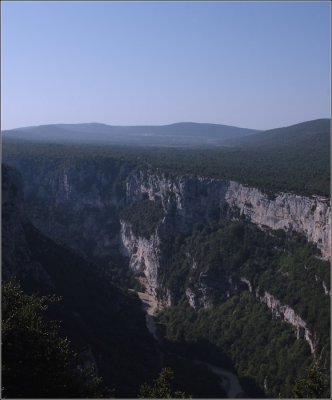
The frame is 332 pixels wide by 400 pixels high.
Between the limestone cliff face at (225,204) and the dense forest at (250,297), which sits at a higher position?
the limestone cliff face at (225,204)

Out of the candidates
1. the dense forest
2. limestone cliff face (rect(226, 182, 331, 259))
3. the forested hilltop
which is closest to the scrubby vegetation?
the forested hilltop

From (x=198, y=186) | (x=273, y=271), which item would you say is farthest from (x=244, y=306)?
(x=198, y=186)

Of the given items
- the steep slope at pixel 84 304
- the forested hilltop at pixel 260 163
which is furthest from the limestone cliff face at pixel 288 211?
the steep slope at pixel 84 304

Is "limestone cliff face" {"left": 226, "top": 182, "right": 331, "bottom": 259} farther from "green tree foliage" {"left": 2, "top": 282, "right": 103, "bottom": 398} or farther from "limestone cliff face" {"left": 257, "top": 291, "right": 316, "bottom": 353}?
"green tree foliage" {"left": 2, "top": 282, "right": 103, "bottom": 398}

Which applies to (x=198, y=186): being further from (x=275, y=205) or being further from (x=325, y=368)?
(x=325, y=368)

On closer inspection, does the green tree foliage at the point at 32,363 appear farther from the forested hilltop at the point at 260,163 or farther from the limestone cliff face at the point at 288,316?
the forested hilltop at the point at 260,163

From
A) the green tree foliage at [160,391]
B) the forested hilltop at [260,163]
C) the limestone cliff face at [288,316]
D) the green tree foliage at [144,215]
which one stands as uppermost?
the forested hilltop at [260,163]
